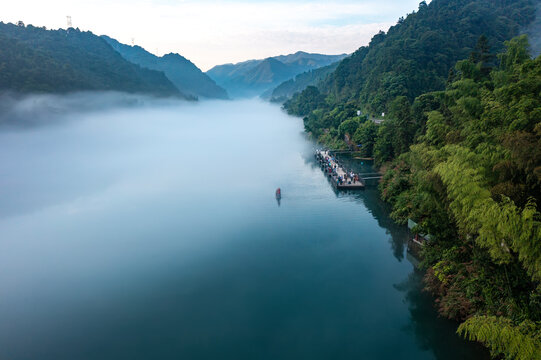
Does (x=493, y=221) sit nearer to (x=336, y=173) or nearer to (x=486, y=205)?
(x=486, y=205)

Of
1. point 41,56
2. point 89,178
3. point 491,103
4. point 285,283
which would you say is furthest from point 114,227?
point 41,56

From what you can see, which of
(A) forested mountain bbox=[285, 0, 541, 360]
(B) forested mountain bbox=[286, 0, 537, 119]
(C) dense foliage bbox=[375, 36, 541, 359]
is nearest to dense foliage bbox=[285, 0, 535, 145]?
(B) forested mountain bbox=[286, 0, 537, 119]

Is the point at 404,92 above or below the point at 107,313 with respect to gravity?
above

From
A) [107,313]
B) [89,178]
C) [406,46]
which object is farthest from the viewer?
[406,46]

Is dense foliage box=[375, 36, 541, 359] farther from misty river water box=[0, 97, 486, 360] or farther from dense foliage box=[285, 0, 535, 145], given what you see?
dense foliage box=[285, 0, 535, 145]

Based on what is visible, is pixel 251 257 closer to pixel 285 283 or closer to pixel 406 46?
pixel 285 283
